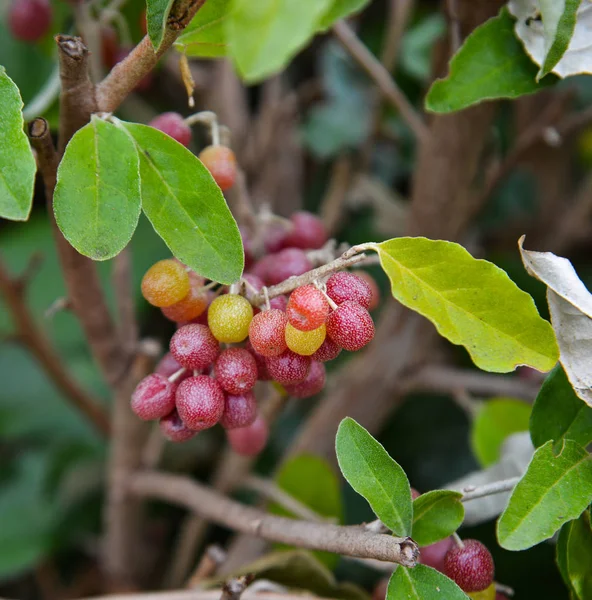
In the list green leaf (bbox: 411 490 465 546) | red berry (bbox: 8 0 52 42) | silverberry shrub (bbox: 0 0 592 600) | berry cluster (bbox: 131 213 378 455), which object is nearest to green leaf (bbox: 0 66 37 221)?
silverberry shrub (bbox: 0 0 592 600)

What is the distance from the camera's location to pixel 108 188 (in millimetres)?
406

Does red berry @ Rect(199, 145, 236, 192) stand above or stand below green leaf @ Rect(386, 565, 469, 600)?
above

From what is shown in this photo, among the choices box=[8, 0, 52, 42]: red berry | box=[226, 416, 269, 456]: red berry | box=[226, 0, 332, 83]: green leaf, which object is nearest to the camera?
box=[226, 0, 332, 83]: green leaf

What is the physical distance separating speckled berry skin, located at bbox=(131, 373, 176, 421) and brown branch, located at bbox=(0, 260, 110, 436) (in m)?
0.44

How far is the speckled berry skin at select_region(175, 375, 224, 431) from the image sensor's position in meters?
0.43

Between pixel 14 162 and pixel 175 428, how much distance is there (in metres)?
0.20

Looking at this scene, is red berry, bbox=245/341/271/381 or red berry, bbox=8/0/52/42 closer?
red berry, bbox=245/341/271/381

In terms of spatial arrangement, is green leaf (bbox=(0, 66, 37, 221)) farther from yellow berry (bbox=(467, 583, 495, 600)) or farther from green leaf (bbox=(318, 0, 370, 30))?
yellow berry (bbox=(467, 583, 495, 600))

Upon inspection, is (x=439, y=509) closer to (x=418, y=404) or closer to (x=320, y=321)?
(x=320, y=321)

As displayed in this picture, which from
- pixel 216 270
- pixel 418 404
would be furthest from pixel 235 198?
pixel 418 404

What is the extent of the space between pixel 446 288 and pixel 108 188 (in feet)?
0.70

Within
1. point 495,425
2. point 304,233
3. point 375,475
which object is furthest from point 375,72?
point 375,475

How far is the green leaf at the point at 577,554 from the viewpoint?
0.45 m

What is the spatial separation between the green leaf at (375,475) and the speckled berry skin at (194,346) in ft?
0.33
